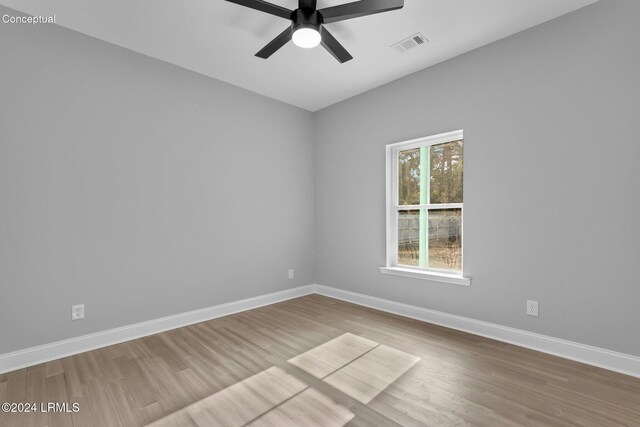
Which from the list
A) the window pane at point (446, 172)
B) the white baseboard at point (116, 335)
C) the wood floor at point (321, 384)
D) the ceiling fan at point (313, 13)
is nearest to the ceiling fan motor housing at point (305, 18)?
the ceiling fan at point (313, 13)

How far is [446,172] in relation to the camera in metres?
3.31

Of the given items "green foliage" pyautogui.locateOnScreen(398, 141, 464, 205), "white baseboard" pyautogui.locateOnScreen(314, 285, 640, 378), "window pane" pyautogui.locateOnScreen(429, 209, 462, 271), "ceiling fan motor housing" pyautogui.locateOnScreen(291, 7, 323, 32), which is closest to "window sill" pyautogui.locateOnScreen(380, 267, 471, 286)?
"window pane" pyautogui.locateOnScreen(429, 209, 462, 271)

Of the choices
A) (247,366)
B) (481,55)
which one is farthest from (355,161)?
(247,366)

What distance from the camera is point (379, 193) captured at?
3.86 metres

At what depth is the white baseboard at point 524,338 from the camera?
7.25 ft

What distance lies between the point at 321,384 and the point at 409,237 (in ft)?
6.99

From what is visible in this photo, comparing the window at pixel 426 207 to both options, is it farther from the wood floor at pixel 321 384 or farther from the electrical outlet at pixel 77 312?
the electrical outlet at pixel 77 312

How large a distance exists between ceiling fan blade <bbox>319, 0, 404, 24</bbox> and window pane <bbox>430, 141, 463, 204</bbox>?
169cm

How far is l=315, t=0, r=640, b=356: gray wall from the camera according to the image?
87.9 inches

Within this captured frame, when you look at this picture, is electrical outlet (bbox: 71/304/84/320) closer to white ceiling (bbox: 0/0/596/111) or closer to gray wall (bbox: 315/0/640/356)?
white ceiling (bbox: 0/0/596/111)

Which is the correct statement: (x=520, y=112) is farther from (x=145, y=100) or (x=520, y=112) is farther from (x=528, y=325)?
(x=145, y=100)

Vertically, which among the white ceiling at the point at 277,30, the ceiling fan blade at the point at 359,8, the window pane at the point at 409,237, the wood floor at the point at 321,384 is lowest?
the wood floor at the point at 321,384

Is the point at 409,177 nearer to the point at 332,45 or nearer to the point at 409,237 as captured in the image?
the point at 409,237

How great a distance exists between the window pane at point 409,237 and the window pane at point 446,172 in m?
0.34
